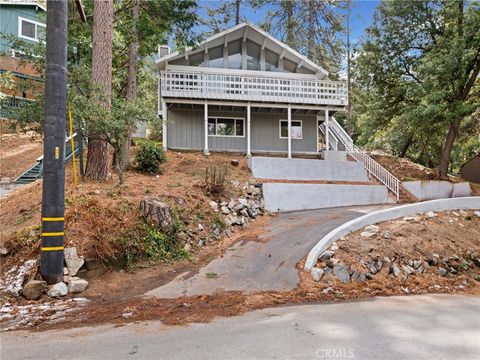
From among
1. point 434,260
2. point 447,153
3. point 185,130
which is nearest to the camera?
point 434,260

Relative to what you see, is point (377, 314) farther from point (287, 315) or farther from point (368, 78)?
point (368, 78)

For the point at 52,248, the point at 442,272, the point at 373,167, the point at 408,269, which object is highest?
the point at 373,167

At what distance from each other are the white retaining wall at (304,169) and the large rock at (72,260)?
8.14 m

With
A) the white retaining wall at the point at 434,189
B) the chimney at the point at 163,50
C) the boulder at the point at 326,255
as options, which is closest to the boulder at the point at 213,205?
the boulder at the point at 326,255

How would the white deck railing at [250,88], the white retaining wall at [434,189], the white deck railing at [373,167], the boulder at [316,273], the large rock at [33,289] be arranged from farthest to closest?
1. the white deck railing at [250,88]
2. the white retaining wall at [434,189]
3. the white deck railing at [373,167]
4. the boulder at [316,273]
5. the large rock at [33,289]

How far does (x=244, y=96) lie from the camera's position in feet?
53.4

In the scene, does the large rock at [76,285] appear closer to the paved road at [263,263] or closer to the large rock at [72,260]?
the large rock at [72,260]

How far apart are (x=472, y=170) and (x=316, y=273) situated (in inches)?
827

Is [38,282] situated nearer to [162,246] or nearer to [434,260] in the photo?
[162,246]

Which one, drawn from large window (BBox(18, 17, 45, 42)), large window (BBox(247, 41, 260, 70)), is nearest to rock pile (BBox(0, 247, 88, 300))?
large window (BBox(247, 41, 260, 70))

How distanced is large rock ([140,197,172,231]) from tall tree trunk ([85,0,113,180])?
267 centimetres

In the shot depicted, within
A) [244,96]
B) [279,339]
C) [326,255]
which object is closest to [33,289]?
[279,339]

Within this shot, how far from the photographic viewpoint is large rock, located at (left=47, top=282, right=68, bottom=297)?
5306 millimetres

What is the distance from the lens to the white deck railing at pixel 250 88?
16.0 metres
